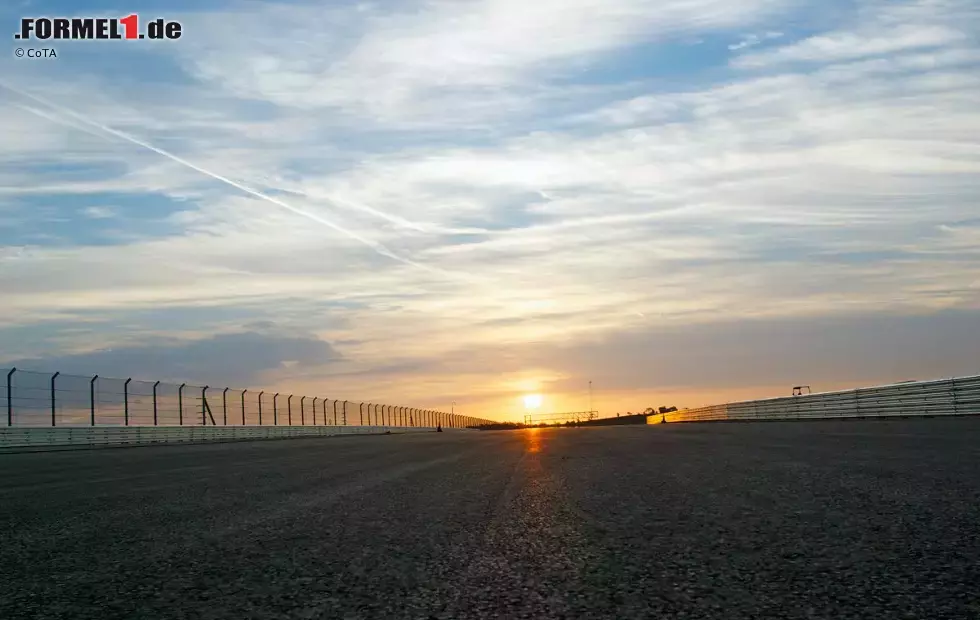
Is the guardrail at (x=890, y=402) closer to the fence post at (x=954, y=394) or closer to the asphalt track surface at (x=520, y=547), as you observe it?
the fence post at (x=954, y=394)

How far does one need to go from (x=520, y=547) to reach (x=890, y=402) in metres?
29.6

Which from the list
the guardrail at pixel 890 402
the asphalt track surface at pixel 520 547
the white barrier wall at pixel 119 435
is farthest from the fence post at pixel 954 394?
the white barrier wall at pixel 119 435

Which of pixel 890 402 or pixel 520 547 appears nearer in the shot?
pixel 520 547

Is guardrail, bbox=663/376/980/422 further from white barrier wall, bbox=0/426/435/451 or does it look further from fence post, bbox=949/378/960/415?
white barrier wall, bbox=0/426/435/451

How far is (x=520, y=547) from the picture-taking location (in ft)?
16.9

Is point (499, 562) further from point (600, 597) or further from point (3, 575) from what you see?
point (3, 575)

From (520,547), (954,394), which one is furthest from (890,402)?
(520,547)

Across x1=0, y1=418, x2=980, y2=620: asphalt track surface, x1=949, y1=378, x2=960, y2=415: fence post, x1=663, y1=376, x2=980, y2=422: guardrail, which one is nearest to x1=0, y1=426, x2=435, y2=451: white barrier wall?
x1=0, y1=418, x2=980, y2=620: asphalt track surface

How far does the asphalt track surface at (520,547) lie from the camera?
366 centimetres

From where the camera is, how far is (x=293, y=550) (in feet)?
17.4

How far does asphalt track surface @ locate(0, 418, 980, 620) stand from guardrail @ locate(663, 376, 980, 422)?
716 inches

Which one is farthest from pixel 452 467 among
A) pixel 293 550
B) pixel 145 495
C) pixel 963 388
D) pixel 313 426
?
pixel 313 426

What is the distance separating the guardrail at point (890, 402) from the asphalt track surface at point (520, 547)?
59.7 feet

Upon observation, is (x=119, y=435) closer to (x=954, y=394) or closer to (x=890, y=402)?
(x=890, y=402)
